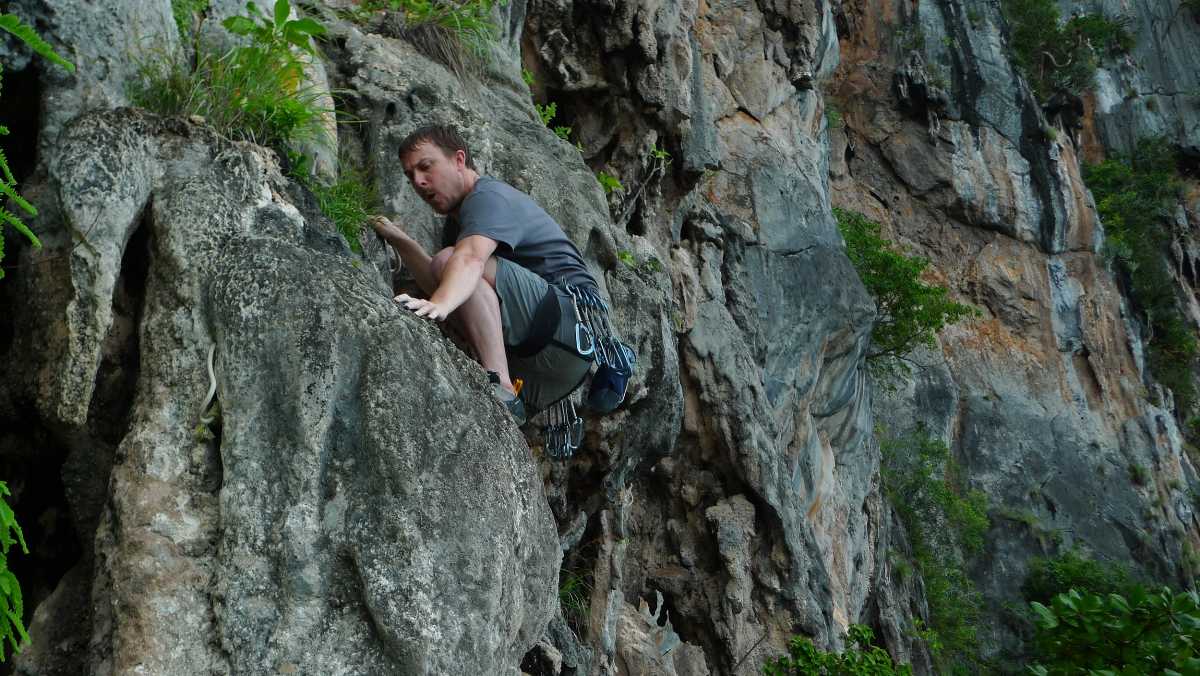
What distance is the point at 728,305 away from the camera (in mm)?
14219

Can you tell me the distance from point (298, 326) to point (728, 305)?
34.1 feet

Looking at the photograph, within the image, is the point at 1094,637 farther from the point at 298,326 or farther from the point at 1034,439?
the point at 1034,439

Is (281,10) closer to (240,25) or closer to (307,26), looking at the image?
(307,26)

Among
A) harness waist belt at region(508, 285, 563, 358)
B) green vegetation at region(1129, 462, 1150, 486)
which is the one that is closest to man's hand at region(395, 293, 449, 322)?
harness waist belt at region(508, 285, 563, 358)

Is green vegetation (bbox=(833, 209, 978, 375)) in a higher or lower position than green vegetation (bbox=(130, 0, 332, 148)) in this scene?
lower

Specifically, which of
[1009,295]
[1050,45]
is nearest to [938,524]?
[1009,295]

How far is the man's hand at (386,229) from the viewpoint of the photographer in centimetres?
591

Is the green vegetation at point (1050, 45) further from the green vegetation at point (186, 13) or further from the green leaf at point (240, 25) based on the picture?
the green leaf at point (240, 25)

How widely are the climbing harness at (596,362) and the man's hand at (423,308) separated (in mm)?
1061

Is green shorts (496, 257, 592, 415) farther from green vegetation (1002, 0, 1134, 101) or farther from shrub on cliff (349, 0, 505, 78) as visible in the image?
green vegetation (1002, 0, 1134, 101)

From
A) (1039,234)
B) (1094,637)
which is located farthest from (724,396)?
(1039,234)

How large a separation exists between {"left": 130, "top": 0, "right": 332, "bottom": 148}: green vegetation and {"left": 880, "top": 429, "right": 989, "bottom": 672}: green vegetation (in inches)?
705

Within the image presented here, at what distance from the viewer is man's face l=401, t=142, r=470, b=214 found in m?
5.62

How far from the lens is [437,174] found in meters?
5.63
